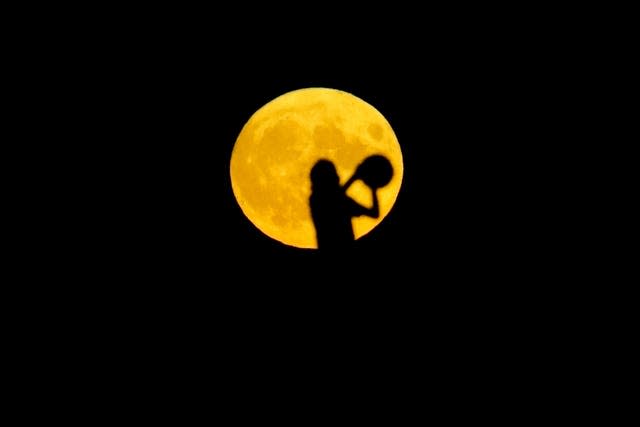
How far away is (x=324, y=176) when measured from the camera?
3.55 m

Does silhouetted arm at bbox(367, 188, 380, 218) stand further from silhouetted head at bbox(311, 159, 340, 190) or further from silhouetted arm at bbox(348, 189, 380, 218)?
silhouetted head at bbox(311, 159, 340, 190)

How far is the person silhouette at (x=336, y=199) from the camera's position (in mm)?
3453

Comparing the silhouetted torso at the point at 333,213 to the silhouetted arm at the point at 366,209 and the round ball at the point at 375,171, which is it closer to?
the silhouetted arm at the point at 366,209

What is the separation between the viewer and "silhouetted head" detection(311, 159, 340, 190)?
3.49m

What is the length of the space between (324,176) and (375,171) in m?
0.45

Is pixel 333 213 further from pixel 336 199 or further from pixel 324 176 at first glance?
pixel 324 176

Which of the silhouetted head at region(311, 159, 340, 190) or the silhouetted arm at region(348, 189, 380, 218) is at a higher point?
the silhouetted head at region(311, 159, 340, 190)

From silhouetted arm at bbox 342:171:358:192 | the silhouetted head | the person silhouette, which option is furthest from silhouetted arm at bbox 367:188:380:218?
the silhouetted head

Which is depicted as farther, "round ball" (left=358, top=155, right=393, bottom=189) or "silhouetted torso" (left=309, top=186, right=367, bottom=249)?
"round ball" (left=358, top=155, right=393, bottom=189)

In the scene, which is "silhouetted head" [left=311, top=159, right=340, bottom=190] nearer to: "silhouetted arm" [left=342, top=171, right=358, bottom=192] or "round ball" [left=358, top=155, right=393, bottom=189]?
"silhouetted arm" [left=342, top=171, right=358, bottom=192]

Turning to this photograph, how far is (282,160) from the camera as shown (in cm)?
368

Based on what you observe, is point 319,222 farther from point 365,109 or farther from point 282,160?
point 365,109

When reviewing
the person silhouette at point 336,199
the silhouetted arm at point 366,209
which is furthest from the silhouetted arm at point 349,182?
the silhouetted arm at point 366,209

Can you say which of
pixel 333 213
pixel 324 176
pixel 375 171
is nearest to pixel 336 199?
pixel 333 213
